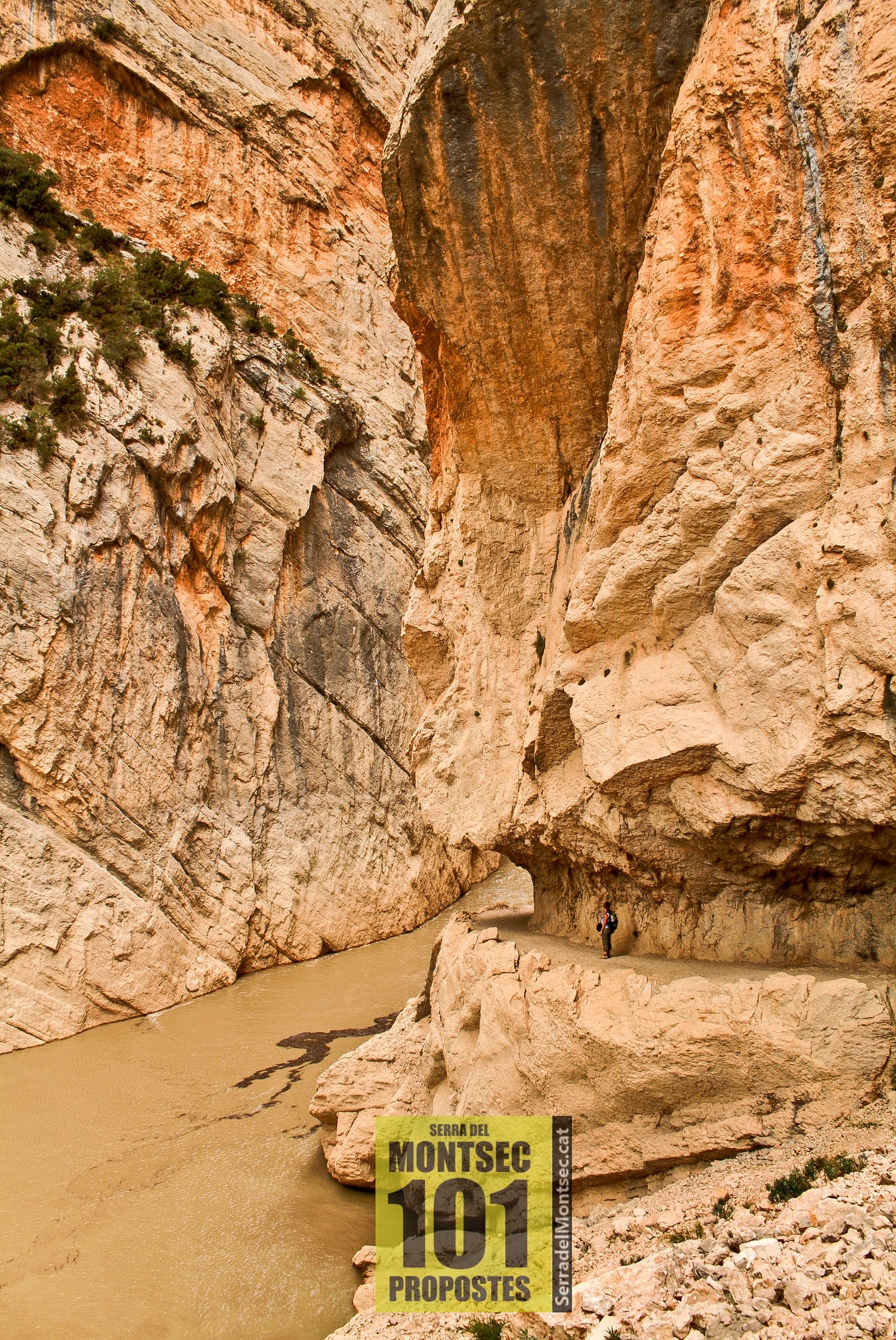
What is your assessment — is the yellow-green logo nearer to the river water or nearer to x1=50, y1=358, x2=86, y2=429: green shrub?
the river water

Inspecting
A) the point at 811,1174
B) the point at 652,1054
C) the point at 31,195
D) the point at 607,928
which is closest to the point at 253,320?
the point at 31,195

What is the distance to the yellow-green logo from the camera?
19.2 feet

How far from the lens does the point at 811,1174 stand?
477cm

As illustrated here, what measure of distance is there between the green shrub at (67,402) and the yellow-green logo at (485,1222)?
48.0ft

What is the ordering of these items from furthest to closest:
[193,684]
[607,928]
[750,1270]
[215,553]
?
[215,553]
[193,684]
[607,928]
[750,1270]

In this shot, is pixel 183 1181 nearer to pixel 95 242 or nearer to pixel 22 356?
pixel 22 356

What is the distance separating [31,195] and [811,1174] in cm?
2254

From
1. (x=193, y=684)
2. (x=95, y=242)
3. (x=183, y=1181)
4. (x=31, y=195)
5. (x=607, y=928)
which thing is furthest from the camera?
(x=95, y=242)

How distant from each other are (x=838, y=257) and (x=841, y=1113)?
5.74 meters

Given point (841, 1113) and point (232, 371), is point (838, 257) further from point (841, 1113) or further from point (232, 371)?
point (232, 371)

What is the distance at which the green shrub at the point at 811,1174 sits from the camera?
4.63 m

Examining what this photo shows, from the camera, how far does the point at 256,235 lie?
75.9 feet

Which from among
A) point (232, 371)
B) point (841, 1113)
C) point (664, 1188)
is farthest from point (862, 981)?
point (232, 371)

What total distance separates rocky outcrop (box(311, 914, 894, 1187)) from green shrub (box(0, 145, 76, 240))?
19.3m
